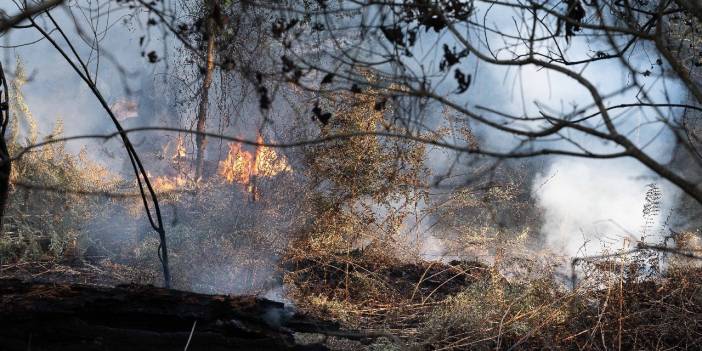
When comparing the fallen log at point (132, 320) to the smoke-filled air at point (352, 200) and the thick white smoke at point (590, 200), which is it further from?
the thick white smoke at point (590, 200)

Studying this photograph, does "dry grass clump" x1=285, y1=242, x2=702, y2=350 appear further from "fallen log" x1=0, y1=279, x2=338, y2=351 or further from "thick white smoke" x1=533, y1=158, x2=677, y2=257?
"thick white smoke" x1=533, y1=158, x2=677, y2=257

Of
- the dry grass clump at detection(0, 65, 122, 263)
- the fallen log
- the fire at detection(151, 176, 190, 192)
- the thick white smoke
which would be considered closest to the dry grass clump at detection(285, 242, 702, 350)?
the fallen log

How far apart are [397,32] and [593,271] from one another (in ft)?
12.4

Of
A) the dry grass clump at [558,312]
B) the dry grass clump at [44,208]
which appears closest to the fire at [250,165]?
the dry grass clump at [44,208]

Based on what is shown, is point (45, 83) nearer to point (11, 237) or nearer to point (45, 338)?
point (11, 237)

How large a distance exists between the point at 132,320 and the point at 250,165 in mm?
5057

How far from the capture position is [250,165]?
28.7 ft

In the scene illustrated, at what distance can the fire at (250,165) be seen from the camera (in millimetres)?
8258

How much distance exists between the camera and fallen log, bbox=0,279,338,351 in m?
3.47

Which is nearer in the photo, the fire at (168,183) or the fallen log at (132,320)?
the fallen log at (132,320)

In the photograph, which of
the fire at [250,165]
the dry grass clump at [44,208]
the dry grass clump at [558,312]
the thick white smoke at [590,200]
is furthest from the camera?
the thick white smoke at [590,200]

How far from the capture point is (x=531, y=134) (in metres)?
2.04

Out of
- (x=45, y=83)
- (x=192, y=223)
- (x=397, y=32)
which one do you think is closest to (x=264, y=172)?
(x=192, y=223)

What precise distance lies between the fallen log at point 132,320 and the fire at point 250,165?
161 inches
